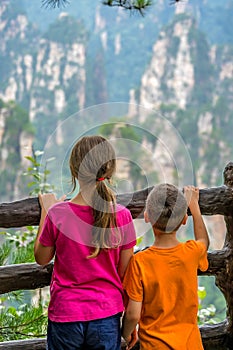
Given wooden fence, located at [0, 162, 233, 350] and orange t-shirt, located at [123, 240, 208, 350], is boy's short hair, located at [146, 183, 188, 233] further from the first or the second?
wooden fence, located at [0, 162, 233, 350]

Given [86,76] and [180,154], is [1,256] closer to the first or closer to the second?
[180,154]

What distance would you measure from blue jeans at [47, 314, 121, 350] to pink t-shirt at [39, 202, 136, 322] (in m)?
0.02

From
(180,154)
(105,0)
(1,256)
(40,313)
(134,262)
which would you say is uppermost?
(105,0)

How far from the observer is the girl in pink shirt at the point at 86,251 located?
1.20 m

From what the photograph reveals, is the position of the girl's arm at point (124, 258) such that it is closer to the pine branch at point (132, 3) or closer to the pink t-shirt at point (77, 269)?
the pink t-shirt at point (77, 269)

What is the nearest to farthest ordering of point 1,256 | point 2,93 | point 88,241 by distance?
point 88,241 → point 1,256 → point 2,93

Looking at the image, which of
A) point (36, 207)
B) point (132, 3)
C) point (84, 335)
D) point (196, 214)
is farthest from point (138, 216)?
point (132, 3)

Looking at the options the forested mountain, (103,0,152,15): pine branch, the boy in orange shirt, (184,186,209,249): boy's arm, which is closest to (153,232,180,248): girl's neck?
the boy in orange shirt

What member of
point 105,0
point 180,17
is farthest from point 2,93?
point 105,0

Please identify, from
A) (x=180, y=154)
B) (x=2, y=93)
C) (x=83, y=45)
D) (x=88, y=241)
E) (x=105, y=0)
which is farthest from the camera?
(x=83, y=45)

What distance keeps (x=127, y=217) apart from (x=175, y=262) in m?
0.15

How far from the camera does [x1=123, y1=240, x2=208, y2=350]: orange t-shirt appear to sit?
1.26 metres

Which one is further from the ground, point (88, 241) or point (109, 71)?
point (109, 71)

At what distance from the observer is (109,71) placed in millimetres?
34750
